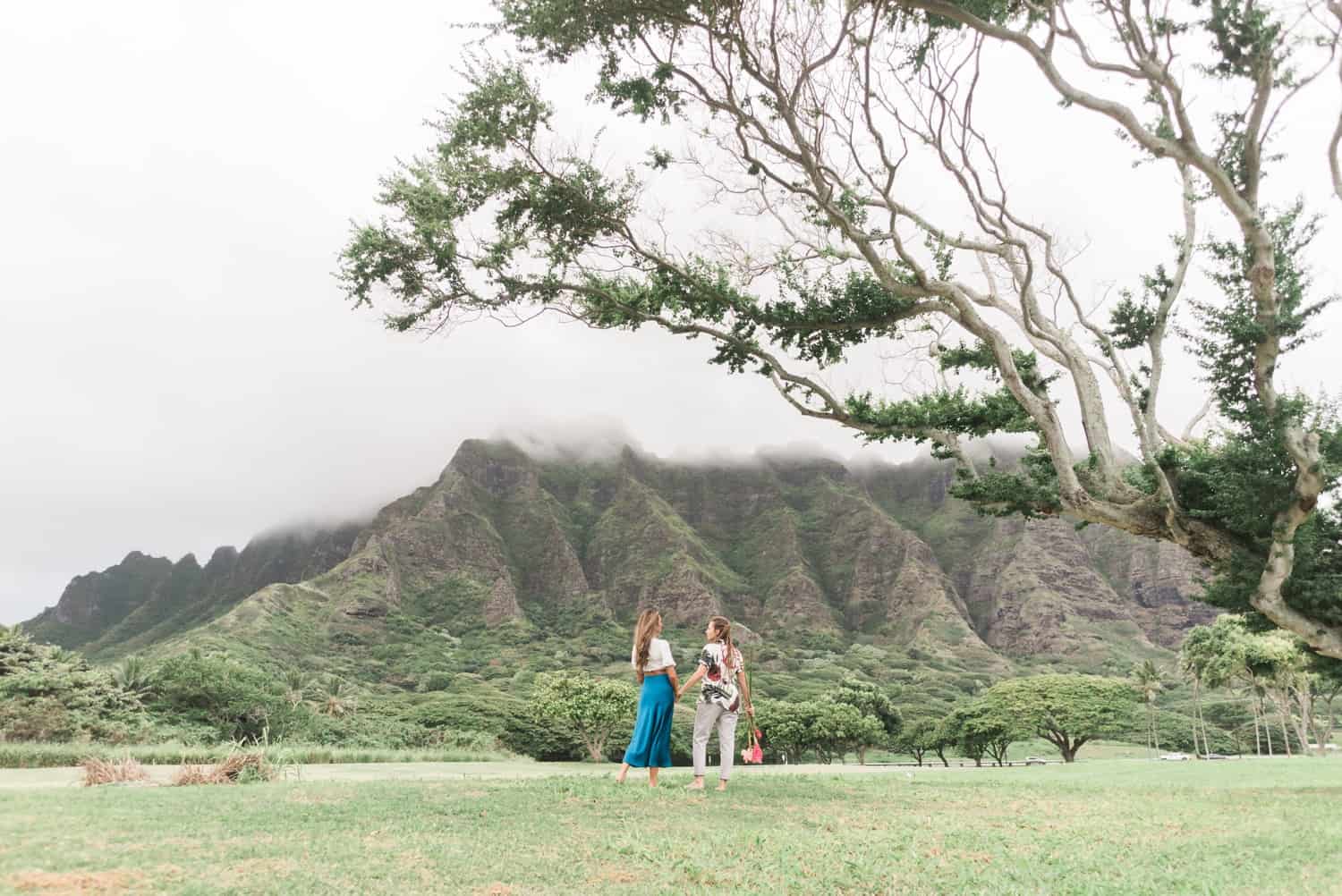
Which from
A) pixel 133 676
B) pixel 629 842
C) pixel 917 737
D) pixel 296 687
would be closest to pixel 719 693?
pixel 629 842

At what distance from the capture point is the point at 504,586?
16062 cm

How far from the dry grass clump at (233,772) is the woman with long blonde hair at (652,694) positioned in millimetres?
5393

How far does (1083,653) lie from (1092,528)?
1988 inches

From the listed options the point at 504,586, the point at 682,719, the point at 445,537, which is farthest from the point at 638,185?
the point at 445,537

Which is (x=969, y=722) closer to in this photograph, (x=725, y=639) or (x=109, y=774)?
(x=725, y=639)

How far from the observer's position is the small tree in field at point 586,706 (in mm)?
54500

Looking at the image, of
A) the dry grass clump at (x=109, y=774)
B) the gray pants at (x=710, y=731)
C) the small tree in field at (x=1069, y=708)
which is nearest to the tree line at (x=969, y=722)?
the small tree in field at (x=1069, y=708)

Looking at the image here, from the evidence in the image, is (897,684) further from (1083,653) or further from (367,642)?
(367,642)

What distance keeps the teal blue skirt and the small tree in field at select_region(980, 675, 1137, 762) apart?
65376 millimetres

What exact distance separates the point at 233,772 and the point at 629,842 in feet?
24.3

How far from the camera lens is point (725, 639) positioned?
33.6ft

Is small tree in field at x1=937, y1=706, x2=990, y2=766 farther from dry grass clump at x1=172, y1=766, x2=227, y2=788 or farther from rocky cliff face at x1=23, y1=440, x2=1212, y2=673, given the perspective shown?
rocky cliff face at x1=23, y1=440, x2=1212, y2=673

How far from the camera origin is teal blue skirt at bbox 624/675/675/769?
9.80m

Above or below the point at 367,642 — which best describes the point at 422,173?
above
